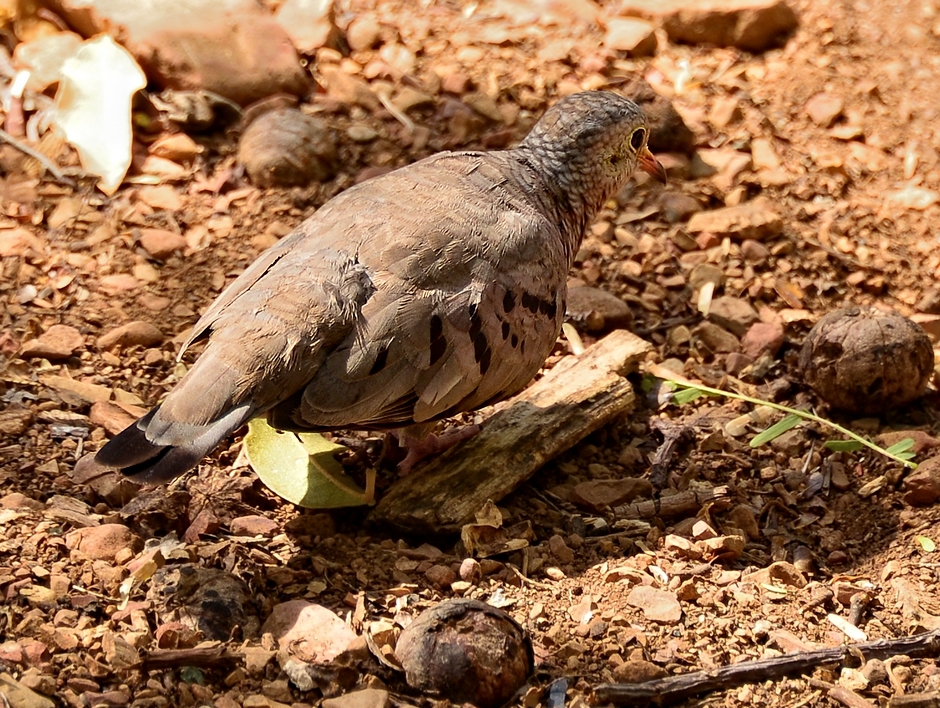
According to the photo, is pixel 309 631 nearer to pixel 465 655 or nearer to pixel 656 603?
pixel 465 655

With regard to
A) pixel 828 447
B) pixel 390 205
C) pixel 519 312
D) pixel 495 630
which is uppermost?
pixel 390 205

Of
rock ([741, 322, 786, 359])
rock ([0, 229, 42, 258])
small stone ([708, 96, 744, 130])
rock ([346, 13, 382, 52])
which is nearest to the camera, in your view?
rock ([741, 322, 786, 359])

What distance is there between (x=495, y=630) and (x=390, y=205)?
1.59 m

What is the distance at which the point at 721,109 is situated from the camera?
6324 millimetres

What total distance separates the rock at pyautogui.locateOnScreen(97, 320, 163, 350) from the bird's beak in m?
2.17

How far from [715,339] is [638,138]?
97 cm

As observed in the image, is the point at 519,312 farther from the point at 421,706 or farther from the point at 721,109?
the point at 721,109

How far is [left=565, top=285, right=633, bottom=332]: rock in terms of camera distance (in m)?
5.07

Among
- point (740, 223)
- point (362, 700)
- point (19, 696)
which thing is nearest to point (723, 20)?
point (740, 223)

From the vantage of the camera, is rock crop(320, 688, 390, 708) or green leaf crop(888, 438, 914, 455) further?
green leaf crop(888, 438, 914, 455)

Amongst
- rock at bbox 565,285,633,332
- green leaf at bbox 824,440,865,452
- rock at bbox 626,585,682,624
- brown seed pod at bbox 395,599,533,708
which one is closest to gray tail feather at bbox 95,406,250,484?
brown seed pod at bbox 395,599,533,708

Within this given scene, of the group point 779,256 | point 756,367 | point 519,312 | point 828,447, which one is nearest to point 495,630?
point 519,312

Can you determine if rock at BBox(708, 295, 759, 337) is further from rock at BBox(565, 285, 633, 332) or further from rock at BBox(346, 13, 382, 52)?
rock at BBox(346, 13, 382, 52)

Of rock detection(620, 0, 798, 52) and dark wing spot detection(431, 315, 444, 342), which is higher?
rock detection(620, 0, 798, 52)
